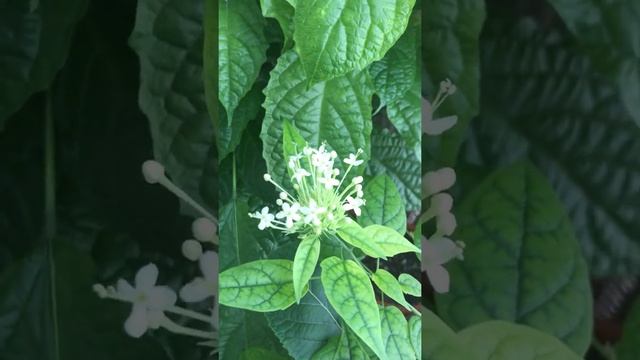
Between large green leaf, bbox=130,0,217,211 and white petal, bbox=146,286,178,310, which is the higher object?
large green leaf, bbox=130,0,217,211

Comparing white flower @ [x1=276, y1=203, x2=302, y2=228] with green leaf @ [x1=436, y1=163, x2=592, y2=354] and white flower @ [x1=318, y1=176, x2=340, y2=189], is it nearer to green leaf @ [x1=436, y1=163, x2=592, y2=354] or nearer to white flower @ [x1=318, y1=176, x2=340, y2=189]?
white flower @ [x1=318, y1=176, x2=340, y2=189]

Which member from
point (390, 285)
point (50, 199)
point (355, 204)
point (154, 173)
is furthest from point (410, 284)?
point (50, 199)

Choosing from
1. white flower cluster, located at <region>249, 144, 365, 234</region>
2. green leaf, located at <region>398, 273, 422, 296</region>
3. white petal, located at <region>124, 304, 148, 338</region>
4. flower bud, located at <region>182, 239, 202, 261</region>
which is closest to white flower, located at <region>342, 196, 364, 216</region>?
white flower cluster, located at <region>249, 144, 365, 234</region>

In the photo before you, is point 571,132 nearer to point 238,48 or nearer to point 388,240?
point 388,240

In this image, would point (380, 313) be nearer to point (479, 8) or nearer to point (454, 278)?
point (454, 278)

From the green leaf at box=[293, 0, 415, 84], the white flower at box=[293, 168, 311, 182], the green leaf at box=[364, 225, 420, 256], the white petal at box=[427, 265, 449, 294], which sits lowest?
the white petal at box=[427, 265, 449, 294]

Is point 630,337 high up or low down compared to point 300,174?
down
